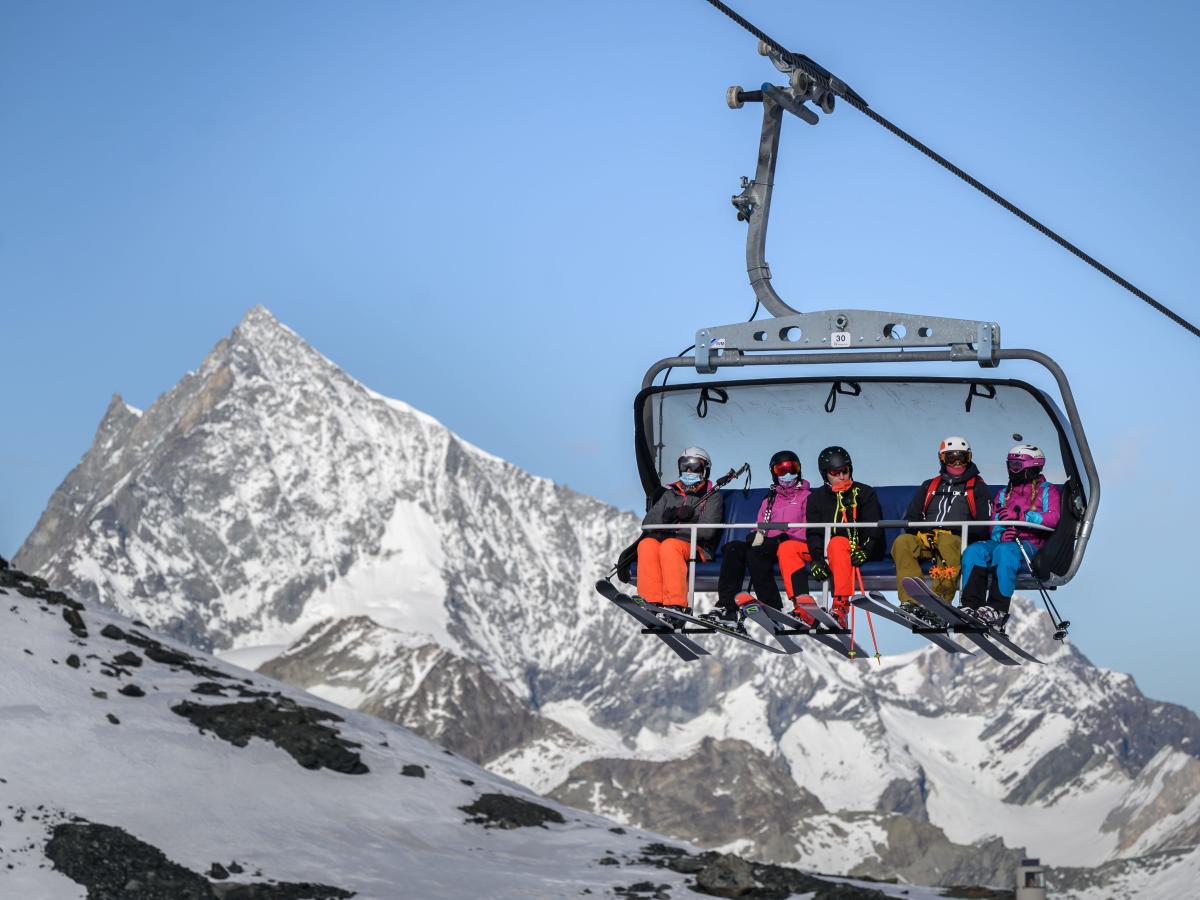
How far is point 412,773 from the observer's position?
131m

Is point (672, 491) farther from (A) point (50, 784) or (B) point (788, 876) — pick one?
(B) point (788, 876)

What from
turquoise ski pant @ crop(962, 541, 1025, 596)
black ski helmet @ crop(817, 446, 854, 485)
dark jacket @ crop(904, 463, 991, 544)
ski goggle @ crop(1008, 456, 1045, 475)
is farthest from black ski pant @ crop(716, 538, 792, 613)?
ski goggle @ crop(1008, 456, 1045, 475)

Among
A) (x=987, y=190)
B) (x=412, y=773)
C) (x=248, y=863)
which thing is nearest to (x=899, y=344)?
(x=987, y=190)

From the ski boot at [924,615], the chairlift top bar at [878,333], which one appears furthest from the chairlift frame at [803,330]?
the ski boot at [924,615]

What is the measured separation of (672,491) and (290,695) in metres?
125

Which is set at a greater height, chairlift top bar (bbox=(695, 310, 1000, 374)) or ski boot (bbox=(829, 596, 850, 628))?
chairlift top bar (bbox=(695, 310, 1000, 374))

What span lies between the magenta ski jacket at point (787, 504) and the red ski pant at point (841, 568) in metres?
1.06

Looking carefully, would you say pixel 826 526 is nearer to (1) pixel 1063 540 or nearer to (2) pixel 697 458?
(2) pixel 697 458

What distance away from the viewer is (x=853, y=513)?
1035 inches

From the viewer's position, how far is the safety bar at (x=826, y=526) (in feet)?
81.9

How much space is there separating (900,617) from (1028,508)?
2.35 metres

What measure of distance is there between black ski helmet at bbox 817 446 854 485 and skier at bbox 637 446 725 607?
153cm

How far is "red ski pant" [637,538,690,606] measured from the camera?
26.1 meters

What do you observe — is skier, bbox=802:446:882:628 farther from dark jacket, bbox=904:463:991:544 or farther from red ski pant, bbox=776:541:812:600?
dark jacket, bbox=904:463:991:544
